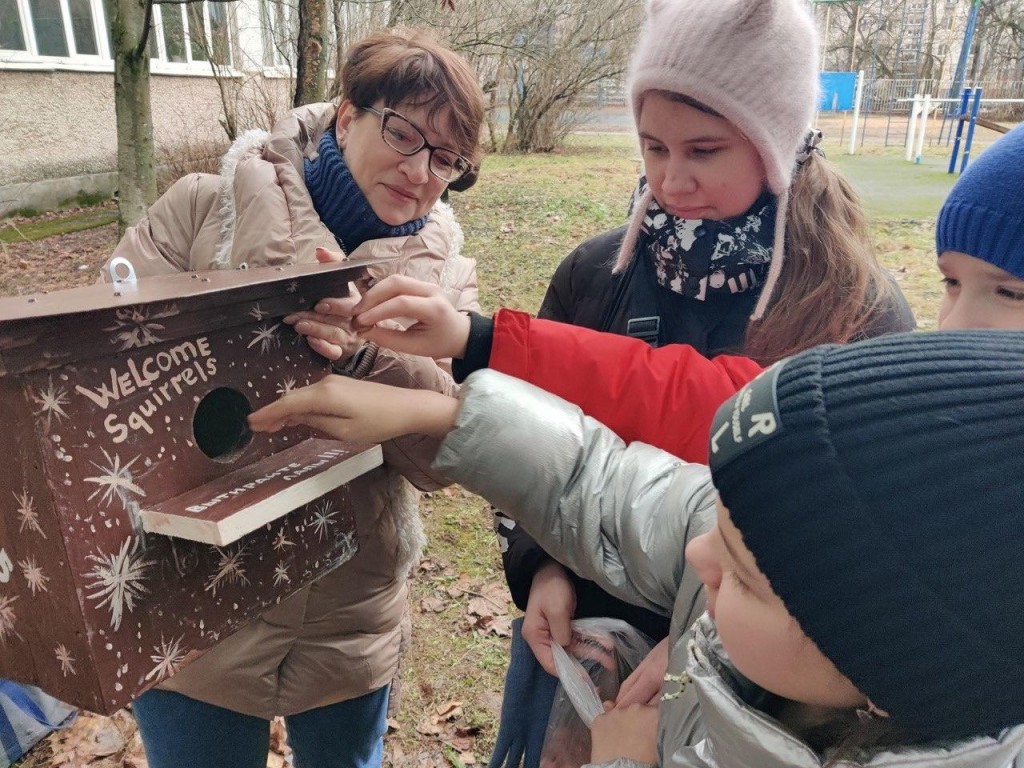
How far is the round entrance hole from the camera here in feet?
4.37

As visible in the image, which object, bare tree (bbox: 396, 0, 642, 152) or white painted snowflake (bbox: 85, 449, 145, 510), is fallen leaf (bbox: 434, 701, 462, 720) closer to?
white painted snowflake (bbox: 85, 449, 145, 510)

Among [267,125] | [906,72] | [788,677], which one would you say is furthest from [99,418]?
[906,72]

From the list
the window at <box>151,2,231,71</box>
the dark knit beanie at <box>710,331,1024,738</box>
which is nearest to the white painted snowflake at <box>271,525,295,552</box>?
the dark knit beanie at <box>710,331,1024,738</box>

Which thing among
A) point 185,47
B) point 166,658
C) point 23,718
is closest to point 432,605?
point 23,718

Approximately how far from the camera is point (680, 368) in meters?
1.40

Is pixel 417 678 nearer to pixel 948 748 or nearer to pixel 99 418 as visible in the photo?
pixel 99 418

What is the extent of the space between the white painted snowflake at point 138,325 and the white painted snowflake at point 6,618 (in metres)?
0.42

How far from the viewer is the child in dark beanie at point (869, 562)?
667 millimetres

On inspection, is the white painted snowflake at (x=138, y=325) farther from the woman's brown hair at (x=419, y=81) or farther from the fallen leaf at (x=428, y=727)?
the fallen leaf at (x=428, y=727)

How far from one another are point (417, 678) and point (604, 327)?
80.0 inches

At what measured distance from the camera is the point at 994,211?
132 centimetres

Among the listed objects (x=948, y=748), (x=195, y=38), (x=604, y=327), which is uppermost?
(x=195, y=38)

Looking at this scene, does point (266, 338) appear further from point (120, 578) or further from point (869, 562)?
point (869, 562)

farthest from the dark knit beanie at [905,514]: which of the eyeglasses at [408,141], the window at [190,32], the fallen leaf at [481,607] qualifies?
the window at [190,32]
